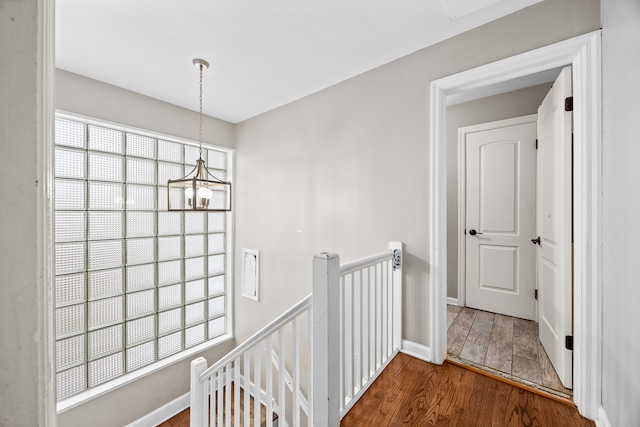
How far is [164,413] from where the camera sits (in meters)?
2.77

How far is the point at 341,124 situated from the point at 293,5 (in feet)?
3.27

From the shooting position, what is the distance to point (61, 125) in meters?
2.29

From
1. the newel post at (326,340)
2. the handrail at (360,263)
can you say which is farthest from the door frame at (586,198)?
the newel post at (326,340)

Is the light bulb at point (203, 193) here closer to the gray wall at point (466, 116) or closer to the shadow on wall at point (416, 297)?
the shadow on wall at point (416, 297)

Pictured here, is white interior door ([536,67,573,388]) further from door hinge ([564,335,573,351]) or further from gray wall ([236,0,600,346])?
gray wall ([236,0,600,346])

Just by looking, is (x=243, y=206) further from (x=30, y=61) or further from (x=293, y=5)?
(x=30, y=61)

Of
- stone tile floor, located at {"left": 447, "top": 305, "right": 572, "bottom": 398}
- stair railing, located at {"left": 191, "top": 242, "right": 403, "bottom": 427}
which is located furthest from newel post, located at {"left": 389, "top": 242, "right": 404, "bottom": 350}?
stone tile floor, located at {"left": 447, "top": 305, "right": 572, "bottom": 398}

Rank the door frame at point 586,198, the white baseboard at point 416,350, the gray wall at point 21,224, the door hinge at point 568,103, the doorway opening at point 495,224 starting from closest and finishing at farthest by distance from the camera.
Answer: the gray wall at point 21,224, the door frame at point 586,198, the door hinge at point 568,103, the white baseboard at point 416,350, the doorway opening at point 495,224

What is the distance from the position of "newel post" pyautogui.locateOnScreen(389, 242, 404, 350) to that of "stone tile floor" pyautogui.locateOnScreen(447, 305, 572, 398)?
1.49 ft

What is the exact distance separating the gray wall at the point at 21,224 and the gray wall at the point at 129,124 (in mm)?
2637

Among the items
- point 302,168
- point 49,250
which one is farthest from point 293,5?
point 49,250

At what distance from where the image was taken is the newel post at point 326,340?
48.8 inches

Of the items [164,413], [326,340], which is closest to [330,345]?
[326,340]

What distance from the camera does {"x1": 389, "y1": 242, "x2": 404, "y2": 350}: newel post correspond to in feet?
6.25
